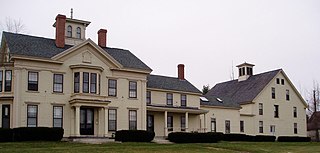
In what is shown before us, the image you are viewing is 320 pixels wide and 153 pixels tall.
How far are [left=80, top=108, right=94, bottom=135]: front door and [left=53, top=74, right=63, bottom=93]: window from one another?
2575 millimetres

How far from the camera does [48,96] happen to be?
121 ft

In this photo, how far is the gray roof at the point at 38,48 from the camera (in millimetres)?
36438

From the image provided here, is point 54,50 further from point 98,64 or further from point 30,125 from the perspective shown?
point 30,125

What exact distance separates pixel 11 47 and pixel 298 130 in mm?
40135

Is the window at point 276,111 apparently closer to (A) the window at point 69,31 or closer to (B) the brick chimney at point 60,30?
(A) the window at point 69,31

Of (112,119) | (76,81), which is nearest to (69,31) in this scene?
(76,81)

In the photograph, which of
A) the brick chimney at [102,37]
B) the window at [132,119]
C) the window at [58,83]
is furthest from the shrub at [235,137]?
the window at [58,83]

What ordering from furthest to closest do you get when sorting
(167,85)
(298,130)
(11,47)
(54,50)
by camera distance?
(298,130) < (167,85) < (54,50) < (11,47)

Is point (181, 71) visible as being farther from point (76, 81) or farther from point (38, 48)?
point (38, 48)

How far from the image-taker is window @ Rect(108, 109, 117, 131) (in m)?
40.0

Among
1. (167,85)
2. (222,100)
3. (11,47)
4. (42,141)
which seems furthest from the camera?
(222,100)

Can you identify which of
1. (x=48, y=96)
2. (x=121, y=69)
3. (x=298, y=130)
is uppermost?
(x=121, y=69)

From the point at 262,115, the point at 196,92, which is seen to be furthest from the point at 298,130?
the point at 196,92

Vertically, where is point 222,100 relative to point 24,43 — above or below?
below
